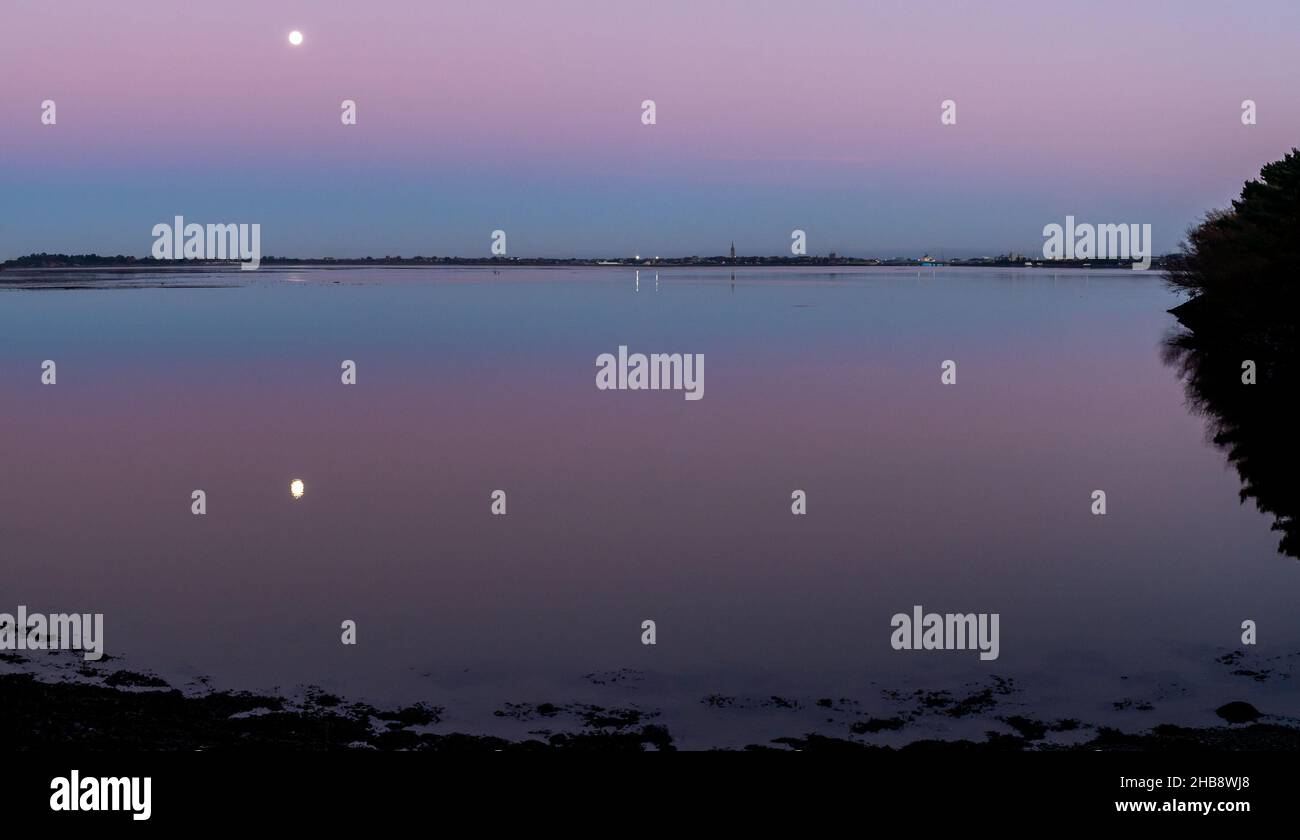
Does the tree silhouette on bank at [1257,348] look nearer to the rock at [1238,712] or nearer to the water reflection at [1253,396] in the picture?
the water reflection at [1253,396]

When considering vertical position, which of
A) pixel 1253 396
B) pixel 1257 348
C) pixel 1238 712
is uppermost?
pixel 1257 348

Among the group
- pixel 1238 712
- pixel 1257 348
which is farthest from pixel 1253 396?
pixel 1238 712

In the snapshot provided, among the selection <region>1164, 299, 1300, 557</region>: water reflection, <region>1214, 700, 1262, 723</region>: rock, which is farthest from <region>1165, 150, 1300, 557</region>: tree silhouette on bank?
<region>1214, 700, 1262, 723</region>: rock

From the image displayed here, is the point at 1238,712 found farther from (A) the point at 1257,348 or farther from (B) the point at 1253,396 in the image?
(A) the point at 1257,348

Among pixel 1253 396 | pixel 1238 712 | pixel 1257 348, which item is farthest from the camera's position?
pixel 1257 348

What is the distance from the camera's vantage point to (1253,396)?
59875 millimetres

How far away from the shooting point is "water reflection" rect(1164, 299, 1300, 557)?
120 feet

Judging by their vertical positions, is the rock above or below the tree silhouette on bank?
below

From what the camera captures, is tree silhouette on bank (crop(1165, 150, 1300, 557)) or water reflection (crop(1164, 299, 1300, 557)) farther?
tree silhouette on bank (crop(1165, 150, 1300, 557))

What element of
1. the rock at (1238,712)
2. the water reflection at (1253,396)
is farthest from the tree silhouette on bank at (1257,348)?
the rock at (1238,712)

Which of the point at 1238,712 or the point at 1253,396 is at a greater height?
the point at 1253,396

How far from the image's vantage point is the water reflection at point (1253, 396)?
36.6m

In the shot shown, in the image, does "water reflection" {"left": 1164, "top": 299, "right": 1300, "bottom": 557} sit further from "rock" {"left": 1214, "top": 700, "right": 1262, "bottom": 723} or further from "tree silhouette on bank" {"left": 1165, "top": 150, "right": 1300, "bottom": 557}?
"rock" {"left": 1214, "top": 700, "right": 1262, "bottom": 723}
